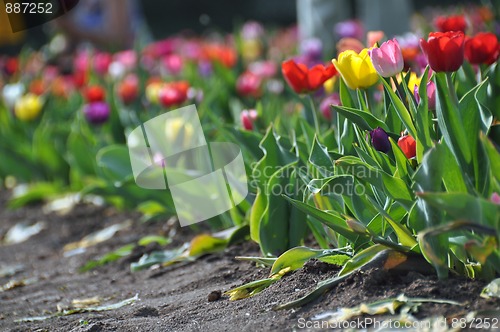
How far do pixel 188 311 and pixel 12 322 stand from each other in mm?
639

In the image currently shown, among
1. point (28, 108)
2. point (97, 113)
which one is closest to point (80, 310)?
point (97, 113)

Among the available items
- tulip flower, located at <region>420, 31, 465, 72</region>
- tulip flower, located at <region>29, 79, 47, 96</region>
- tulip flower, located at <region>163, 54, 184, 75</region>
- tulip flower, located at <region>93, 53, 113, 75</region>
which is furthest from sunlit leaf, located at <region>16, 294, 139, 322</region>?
tulip flower, located at <region>93, 53, 113, 75</region>

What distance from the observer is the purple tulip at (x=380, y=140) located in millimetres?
2021

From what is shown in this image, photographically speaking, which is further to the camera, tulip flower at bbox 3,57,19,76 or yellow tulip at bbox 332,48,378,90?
tulip flower at bbox 3,57,19,76

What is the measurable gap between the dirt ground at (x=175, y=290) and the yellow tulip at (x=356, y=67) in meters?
0.54

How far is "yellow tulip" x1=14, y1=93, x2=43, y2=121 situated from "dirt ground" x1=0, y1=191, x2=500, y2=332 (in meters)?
1.24

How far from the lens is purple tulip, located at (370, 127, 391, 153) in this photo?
2.02 m

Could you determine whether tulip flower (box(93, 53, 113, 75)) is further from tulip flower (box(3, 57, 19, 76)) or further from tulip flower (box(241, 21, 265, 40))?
tulip flower (box(241, 21, 265, 40))

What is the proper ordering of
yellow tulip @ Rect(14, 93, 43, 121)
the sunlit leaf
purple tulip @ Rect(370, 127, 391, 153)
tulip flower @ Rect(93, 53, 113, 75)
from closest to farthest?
purple tulip @ Rect(370, 127, 391, 153)
the sunlit leaf
yellow tulip @ Rect(14, 93, 43, 121)
tulip flower @ Rect(93, 53, 113, 75)

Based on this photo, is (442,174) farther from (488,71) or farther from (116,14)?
(116,14)

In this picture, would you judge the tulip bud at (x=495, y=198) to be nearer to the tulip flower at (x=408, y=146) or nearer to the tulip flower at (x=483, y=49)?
the tulip flower at (x=408, y=146)

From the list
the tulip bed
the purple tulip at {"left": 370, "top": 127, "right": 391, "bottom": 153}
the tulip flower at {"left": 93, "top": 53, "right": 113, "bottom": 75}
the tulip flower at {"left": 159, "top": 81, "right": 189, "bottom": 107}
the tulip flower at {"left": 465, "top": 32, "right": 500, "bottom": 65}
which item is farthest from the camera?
the tulip flower at {"left": 93, "top": 53, "right": 113, "bottom": 75}

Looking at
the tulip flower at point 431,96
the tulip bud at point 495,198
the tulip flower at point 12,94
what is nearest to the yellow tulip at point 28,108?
the tulip flower at point 12,94

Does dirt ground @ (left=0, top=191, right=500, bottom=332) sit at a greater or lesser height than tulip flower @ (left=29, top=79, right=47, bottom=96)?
lesser
